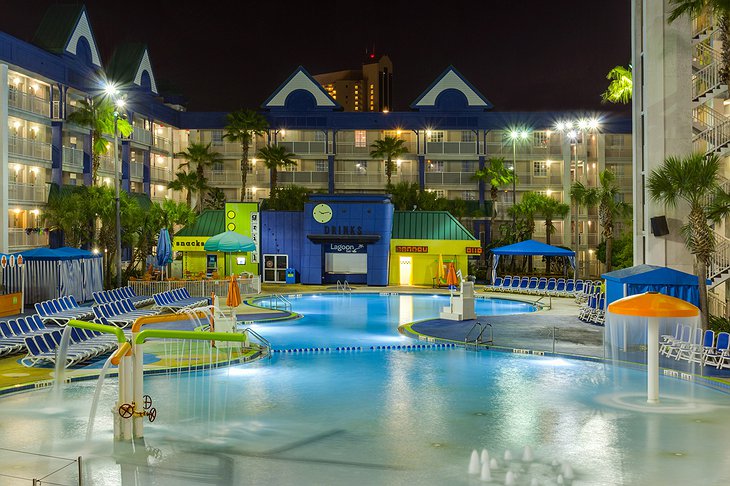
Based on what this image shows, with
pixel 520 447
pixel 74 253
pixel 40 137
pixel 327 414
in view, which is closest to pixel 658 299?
pixel 520 447

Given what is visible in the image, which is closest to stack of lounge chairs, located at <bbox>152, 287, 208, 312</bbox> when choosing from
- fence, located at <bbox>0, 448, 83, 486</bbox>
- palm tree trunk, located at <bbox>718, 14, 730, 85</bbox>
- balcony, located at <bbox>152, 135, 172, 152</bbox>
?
fence, located at <bbox>0, 448, 83, 486</bbox>

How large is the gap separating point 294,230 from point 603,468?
128 feet

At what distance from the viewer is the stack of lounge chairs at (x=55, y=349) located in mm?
18562

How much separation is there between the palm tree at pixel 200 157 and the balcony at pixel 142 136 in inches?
125

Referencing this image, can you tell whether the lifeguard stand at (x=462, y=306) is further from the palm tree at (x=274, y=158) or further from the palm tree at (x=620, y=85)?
the palm tree at (x=274, y=158)

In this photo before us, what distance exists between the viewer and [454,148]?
6225cm

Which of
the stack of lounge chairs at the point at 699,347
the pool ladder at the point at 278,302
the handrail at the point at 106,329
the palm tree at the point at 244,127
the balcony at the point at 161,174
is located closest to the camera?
the handrail at the point at 106,329

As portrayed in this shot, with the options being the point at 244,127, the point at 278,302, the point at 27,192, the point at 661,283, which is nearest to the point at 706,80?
the point at 661,283

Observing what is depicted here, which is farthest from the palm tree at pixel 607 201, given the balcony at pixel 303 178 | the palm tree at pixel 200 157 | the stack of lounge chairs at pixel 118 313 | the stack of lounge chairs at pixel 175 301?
the palm tree at pixel 200 157

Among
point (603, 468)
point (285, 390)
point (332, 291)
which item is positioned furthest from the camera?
point (332, 291)

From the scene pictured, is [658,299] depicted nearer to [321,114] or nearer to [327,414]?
[327,414]

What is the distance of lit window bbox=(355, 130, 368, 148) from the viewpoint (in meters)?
64.9

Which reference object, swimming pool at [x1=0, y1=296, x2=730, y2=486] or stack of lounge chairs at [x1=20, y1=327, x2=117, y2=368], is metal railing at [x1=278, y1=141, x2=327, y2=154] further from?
swimming pool at [x1=0, y1=296, x2=730, y2=486]

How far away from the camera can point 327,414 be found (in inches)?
571
